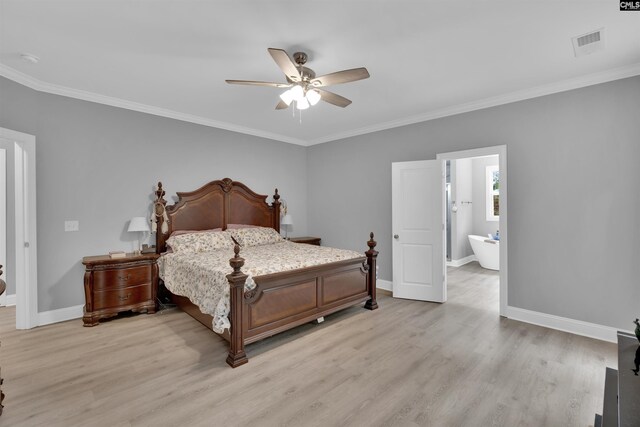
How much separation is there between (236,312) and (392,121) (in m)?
3.73

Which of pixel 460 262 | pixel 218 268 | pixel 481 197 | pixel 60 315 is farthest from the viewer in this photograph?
pixel 481 197

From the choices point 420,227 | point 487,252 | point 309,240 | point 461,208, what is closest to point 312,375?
point 420,227

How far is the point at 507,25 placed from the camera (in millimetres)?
2248

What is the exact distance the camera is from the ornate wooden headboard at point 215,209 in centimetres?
418

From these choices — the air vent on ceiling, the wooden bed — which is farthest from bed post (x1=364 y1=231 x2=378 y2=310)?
the air vent on ceiling

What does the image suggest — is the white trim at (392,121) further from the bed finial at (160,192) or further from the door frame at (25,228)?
the bed finial at (160,192)

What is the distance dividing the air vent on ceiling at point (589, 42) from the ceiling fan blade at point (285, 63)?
2312 millimetres

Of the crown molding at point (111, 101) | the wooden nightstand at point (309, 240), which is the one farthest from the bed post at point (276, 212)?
the crown molding at point (111, 101)

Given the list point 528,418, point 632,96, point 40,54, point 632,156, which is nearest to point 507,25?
point 632,96

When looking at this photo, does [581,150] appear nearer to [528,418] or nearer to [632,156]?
[632,156]

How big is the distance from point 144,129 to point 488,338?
503cm

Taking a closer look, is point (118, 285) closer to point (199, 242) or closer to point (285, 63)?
point (199, 242)

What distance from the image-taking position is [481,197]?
23.5 feet

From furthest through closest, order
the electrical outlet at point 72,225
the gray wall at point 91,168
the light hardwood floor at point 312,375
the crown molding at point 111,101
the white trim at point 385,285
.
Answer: the white trim at point 385,285 < the electrical outlet at point 72,225 < the gray wall at point 91,168 < the crown molding at point 111,101 < the light hardwood floor at point 312,375
